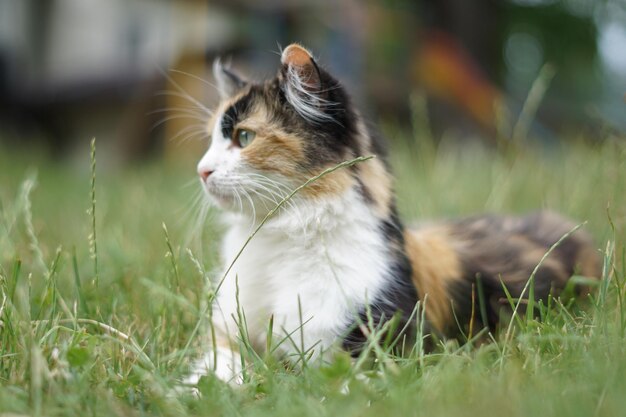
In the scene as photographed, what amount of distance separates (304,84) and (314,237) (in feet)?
Result: 1.59

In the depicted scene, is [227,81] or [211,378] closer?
[211,378]

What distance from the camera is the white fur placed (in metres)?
1.76

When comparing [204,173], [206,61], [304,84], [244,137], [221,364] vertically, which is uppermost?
[206,61]

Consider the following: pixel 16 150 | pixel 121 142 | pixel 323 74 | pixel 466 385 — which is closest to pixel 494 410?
pixel 466 385

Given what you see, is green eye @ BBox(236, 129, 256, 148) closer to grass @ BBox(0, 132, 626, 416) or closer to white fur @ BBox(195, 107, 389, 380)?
white fur @ BBox(195, 107, 389, 380)

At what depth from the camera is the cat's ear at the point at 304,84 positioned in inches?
75.9

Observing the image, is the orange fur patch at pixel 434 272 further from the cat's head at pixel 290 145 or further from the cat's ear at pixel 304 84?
the cat's ear at pixel 304 84

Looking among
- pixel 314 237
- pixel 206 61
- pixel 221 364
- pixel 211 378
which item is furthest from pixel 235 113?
pixel 206 61

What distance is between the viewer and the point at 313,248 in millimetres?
1897

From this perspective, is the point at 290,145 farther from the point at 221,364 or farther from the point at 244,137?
the point at 221,364

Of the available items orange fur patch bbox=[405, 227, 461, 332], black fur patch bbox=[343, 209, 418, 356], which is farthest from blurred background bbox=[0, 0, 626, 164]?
black fur patch bbox=[343, 209, 418, 356]

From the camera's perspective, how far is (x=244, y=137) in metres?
2.08

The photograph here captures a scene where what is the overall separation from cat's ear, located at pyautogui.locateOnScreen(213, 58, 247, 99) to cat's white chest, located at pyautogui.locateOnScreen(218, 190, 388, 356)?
0.68m

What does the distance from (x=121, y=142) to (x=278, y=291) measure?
667 centimetres
